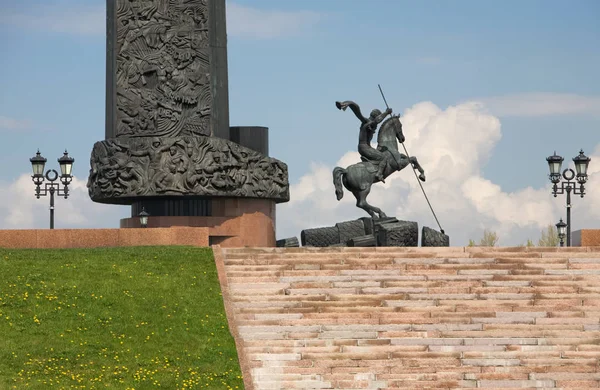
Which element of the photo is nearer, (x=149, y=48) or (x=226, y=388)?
(x=226, y=388)

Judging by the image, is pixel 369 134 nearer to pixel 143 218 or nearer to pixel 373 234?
pixel 373 234

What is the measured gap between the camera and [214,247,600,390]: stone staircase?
20.9 m

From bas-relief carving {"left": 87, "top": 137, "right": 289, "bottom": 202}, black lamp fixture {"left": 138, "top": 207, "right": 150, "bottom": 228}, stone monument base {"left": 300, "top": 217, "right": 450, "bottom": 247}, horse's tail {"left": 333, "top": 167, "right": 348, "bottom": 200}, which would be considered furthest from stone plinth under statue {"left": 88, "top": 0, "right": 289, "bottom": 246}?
stone monument base {"left": 300, "top": 217, "right": 450, "bottom": 247}

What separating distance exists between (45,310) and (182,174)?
1179cm

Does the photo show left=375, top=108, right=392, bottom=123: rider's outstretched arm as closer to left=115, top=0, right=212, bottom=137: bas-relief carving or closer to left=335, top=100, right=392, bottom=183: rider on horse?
left=335, top=100, right=392, bottom=183: rider on horse

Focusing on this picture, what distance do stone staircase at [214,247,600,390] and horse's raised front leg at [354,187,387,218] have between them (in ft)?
18.6

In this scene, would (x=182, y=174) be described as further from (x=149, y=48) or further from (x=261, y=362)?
(x=261, y=362)

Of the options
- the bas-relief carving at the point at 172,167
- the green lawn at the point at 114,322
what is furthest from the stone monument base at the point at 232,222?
the green lawn at the point at 114,322

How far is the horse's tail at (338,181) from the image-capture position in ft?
106

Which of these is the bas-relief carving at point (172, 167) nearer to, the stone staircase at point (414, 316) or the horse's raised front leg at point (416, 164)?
the horse's raised front leg at point (416, 164)

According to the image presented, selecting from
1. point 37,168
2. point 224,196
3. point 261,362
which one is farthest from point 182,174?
point 261,362

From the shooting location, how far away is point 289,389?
20.3m

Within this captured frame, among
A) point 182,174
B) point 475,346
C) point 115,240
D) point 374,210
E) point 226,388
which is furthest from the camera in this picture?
point 182,174

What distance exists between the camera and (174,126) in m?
34.5
